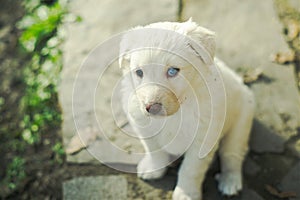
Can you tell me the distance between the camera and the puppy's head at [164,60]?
275 cm

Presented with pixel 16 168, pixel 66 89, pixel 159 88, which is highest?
pixel 159 88

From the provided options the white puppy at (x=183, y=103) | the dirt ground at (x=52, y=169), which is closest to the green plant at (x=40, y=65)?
the dirt ground at (x=52, y=169)

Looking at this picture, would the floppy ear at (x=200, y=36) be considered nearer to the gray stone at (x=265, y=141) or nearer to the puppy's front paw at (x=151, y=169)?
the puppy's front paw at (x=151, y=169)

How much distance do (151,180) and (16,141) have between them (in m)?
1.72

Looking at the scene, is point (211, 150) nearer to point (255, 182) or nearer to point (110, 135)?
point (255, 182)

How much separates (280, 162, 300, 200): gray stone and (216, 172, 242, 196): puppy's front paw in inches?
16.1

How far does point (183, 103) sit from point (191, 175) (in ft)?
2.53

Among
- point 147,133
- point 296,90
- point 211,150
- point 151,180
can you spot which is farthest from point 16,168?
point 296,90

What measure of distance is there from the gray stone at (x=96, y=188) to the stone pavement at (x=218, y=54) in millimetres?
98

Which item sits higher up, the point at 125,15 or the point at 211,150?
the point at 125,15

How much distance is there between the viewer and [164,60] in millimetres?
2732

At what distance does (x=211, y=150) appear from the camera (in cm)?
345

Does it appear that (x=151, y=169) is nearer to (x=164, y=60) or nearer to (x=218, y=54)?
(x=164, y=60)

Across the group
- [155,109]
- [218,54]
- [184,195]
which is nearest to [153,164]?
[184,195]
